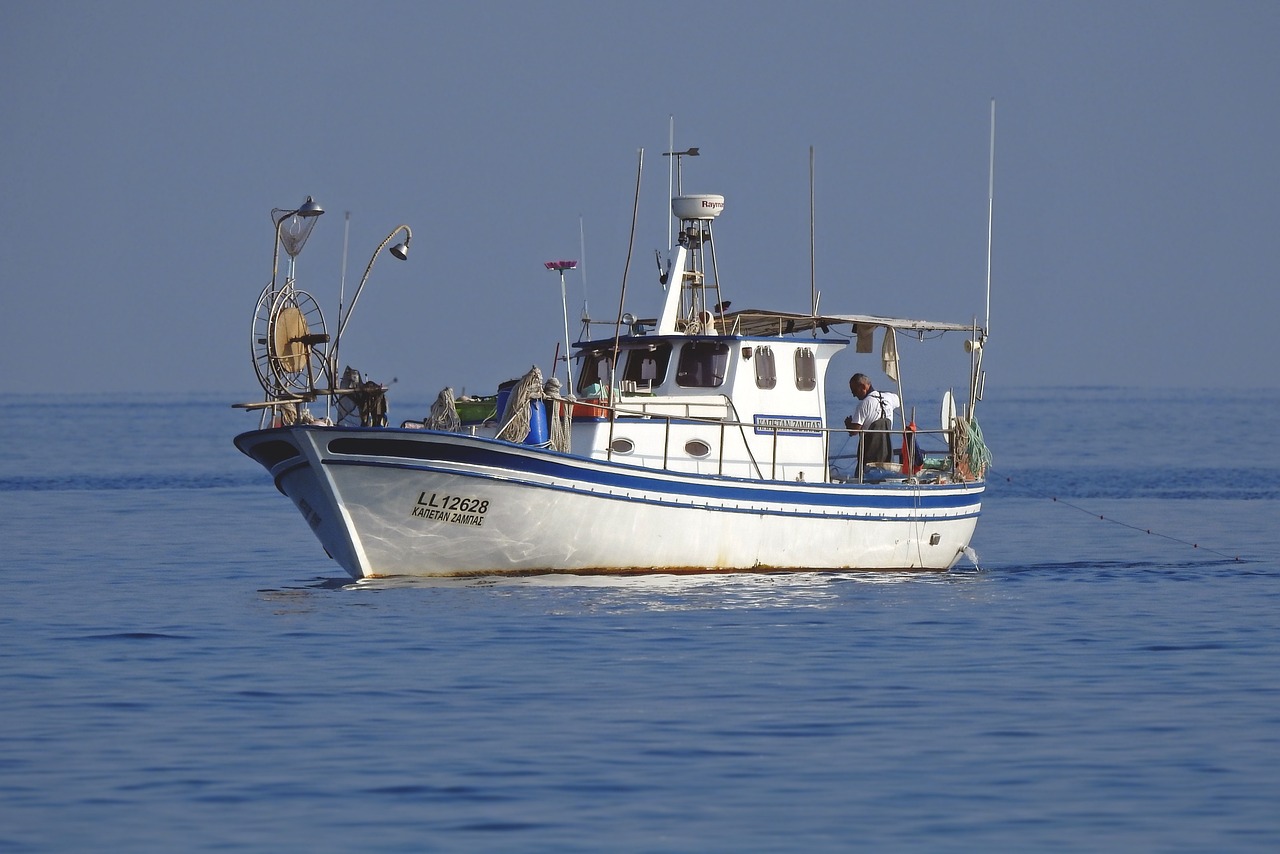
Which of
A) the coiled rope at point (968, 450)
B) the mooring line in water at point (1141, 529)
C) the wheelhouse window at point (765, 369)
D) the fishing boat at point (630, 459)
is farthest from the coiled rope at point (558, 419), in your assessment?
the mooring line in water at point (1141, 529)

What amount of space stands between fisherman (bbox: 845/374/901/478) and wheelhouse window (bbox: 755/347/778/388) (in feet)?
5.18

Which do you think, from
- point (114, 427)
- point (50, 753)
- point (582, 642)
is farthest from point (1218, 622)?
point (114, 427)

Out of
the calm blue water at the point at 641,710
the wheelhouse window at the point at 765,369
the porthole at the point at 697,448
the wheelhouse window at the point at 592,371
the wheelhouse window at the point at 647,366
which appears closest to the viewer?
the calm blue water at the point at 641,710

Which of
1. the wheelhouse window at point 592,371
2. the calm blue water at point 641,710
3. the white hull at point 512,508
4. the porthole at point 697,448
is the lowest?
the calm blue water at point 641,710

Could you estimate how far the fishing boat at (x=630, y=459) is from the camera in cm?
2125

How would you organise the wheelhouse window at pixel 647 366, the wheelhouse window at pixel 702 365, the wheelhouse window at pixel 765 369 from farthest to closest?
the wheelhouse window at pixel 647 366, the wheelhouse window at pixel 765 369, the wheelhouse window at pixel 702 365

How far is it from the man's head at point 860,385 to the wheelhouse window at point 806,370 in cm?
101

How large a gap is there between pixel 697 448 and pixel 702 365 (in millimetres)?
1501

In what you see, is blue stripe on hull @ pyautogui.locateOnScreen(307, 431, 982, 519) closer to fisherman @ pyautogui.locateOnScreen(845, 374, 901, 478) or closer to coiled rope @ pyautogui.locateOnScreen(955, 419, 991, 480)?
fisherman @ pyautogui.locateOnScreen(845, 374, 901, 478)

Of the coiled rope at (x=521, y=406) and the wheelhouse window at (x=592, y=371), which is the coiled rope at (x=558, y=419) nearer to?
the coiled rope at (x=521, y=406)

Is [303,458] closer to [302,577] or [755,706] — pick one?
[302,577]

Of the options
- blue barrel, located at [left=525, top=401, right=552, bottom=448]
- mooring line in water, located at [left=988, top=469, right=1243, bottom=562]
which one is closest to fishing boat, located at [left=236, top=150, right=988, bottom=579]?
blue barrel, located at [left=525, top=401, right=552, bottom=448]

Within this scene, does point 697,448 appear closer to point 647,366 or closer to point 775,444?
point 775,444

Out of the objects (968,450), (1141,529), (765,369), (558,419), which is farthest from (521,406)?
(1141,529)
